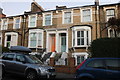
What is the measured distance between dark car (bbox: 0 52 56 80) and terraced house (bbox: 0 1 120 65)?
649cm

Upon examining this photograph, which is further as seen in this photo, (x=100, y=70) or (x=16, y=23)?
(x=16, y=23)

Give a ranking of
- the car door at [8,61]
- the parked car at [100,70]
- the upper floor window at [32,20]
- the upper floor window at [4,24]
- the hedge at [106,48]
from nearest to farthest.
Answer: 1. the parked car at [100,70]
2. the car door at [8,61]
3. the hedge at [106,48]
4. the upper floor window at [32,20]
5. the upper floor window at [4,24]

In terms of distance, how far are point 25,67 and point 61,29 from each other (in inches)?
464

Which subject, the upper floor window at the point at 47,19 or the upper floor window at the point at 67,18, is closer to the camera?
the upper floor window at the point at 67,18

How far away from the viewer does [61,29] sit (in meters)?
20.1

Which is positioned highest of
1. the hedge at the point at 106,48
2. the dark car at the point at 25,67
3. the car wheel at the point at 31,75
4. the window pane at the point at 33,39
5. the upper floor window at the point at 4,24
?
the upper floor window at the point at 4,24

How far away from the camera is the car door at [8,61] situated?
9.70 meters

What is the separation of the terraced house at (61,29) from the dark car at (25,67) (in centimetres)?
649

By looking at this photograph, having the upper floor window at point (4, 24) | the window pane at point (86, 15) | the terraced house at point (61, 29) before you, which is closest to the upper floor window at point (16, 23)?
the terraced house at point (61, 29)

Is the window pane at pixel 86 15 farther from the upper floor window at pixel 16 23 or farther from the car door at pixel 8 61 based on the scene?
the car door at pixel 8 61

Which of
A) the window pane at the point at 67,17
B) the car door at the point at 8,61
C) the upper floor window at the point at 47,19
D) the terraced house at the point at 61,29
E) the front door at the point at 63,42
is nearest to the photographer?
the car door at the point at 8,61

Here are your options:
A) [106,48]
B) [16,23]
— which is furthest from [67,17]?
[106,48]

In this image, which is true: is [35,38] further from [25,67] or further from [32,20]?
[25,67]

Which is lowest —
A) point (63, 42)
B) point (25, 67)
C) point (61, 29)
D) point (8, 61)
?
point (25, 67)
